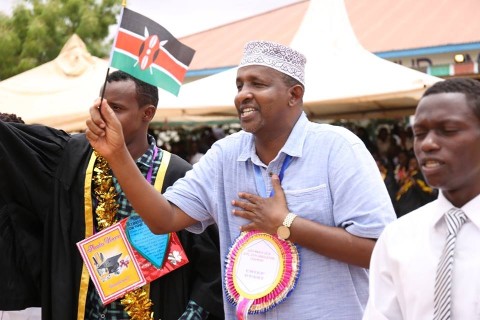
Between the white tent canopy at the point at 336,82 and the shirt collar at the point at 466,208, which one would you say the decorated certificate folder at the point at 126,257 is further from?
the white tent canopy at the point at 336,82

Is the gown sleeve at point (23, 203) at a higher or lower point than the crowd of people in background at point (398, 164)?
higher

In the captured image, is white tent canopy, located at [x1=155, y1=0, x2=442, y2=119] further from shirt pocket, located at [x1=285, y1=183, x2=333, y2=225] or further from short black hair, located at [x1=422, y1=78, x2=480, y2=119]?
short black hair, located at [x1=422, y1=78, x2=480, y2=119]

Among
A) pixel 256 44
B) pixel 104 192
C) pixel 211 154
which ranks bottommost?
pixel 104 192

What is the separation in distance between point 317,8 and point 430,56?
7.11 meters

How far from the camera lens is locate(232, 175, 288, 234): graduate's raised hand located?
309 cm

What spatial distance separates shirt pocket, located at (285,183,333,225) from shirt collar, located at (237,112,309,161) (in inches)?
6.8

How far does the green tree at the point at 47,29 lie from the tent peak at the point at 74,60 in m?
9.65

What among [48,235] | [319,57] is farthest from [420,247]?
[319,57]

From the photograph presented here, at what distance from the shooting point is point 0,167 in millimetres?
4082

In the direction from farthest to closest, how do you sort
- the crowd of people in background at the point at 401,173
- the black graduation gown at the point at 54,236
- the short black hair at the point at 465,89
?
the crowd of people in background at the point at 401,173 < the black graduation gown at the point at 54,236 < the short black hair at the point at 465,89

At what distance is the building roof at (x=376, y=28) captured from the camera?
18953 mm

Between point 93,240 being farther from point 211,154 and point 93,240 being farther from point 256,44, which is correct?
point 256,44

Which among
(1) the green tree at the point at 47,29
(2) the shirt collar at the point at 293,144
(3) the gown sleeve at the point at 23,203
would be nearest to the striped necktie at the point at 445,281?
(2) the shirt collar at the point at 293,144

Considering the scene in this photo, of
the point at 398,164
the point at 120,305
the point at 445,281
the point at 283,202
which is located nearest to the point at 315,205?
the point at 283,202
